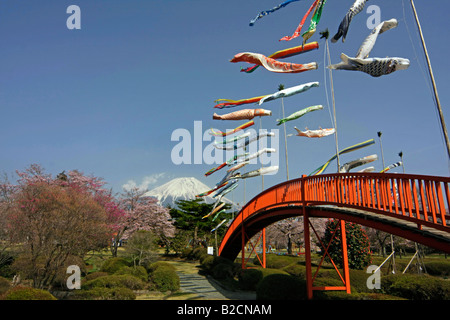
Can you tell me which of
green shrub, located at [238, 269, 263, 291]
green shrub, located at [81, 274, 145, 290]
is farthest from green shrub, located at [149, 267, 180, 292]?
green shrub, located at [238, 269, 263, 291]

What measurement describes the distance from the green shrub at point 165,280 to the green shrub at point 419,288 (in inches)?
485

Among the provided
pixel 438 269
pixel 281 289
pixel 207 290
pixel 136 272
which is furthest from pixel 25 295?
pixel 438 269

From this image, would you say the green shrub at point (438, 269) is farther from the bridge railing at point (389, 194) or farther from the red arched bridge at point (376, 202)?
the bridge railing at point (389, 194)

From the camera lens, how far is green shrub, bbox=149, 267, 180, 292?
19188 mm

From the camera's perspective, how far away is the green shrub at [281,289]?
13.5 metres

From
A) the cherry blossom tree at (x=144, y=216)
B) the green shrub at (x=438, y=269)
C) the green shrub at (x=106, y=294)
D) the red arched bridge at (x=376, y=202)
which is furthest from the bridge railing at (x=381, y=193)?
the cherry blossom tree at (x=144, y=216)

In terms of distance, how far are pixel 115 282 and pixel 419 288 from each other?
1479cm

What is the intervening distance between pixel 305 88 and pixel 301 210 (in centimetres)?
715

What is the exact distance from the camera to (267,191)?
1717 centimetres

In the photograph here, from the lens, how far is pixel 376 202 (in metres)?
8.20

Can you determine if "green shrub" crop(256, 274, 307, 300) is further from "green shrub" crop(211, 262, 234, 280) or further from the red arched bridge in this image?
"green shrub" crop(211, 262, 234, 280)

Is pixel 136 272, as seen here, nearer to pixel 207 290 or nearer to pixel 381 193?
pixel 207 290

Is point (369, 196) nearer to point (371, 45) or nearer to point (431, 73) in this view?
point (431, 73)
